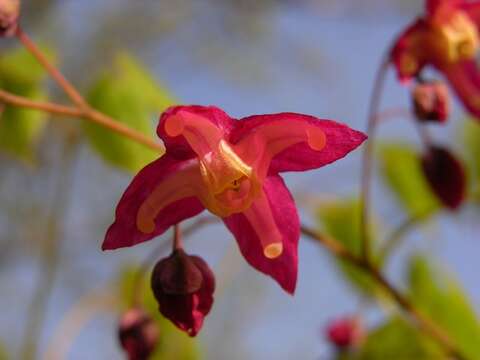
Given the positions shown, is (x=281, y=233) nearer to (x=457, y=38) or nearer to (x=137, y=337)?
(x=137, y=337)

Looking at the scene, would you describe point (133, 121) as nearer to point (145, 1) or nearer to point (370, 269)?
point (370, 269)

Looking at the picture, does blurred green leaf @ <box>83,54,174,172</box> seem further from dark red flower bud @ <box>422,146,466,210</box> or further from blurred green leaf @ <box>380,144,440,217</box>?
blurred green leaf @ <box>380,144,440,217</box>

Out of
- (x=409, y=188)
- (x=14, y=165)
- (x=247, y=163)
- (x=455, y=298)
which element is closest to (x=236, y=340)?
(x=14, y=165)

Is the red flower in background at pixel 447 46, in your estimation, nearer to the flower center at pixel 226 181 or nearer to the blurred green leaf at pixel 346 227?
the flower center at pixel 226 181

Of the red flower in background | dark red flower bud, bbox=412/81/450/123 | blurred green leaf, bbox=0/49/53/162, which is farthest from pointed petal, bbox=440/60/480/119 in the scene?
blurred green leaf, bbox=0/49/53/162

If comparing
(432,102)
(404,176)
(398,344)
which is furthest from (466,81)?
(404,176)

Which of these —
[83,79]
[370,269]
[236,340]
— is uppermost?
[83,79]
